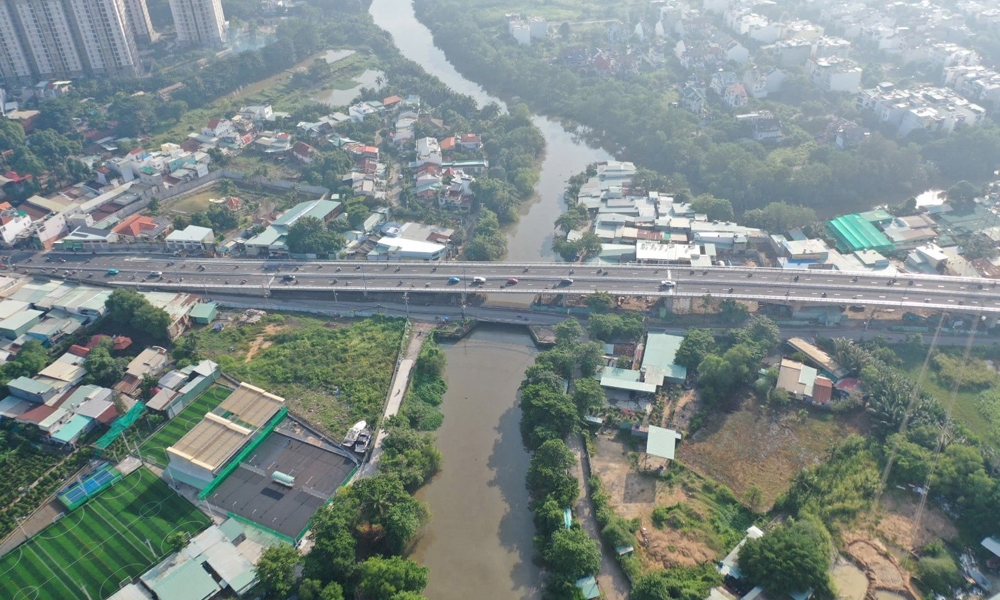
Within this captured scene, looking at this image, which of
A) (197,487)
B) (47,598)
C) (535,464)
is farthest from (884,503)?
(47,598)

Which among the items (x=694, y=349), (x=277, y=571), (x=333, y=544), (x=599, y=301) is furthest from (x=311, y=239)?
(x=694, y=349)

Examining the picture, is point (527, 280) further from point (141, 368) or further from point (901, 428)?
point (141, 368)

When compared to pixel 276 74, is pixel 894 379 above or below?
below

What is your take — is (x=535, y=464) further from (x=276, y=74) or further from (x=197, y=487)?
(x=276, y=74)

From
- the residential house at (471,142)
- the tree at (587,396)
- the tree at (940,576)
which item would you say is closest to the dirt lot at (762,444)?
the tree at (587,396)

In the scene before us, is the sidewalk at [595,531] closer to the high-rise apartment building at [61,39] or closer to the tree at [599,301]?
the tree at [599,301]

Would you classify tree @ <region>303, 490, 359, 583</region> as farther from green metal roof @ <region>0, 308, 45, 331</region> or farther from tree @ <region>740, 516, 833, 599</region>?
green metal roof @ <region>0, 308, 45, 331</region>
